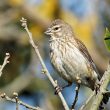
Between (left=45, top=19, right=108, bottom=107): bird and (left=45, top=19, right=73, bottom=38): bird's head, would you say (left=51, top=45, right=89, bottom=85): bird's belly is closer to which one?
(left=45, top=19, right=108, bottom=107): bird

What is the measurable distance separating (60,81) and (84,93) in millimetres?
862

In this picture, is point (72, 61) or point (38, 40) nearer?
point (72, 61)

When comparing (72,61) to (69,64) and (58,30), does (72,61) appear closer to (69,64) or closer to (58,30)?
(69,64)

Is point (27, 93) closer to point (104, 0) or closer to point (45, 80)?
point (45, 80)

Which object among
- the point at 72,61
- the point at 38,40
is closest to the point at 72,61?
the point at 72,61

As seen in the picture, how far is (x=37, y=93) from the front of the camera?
10234mm

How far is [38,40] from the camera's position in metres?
11.2

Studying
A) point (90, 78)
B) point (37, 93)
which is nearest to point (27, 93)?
point (37, 93)

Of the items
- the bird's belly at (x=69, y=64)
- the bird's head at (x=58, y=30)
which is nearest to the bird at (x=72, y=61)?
the bird's belly at (x=69, y=64)

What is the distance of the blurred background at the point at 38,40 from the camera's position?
32.7 ft

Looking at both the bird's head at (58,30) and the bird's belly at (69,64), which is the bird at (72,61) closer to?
the bird's belly at (69,64)

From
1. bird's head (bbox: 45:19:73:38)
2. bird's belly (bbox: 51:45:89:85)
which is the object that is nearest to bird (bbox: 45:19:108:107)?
bird's belly (bbox: 51:45:89:85)

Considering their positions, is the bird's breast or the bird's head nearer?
the bird's breast

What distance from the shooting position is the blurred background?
996 centimetres
